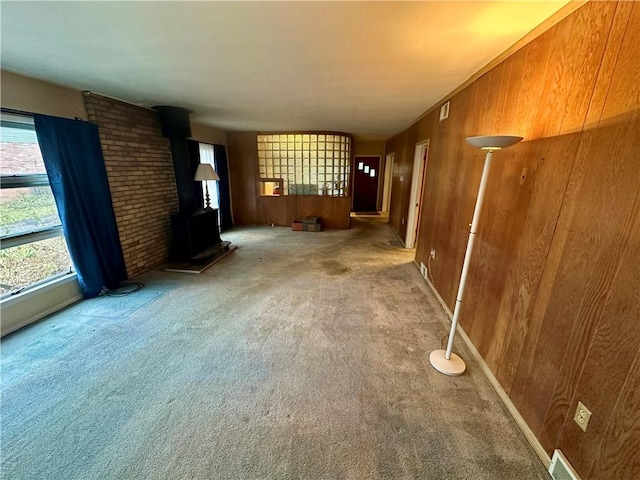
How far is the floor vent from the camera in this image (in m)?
1.13

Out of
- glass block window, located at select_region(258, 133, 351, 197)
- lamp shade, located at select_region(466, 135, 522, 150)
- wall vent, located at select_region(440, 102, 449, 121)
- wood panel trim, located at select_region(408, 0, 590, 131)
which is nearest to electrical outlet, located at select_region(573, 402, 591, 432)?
lamp shade, located at select_region(466, 135, 522, 150)

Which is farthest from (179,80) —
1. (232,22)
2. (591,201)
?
(591,201)

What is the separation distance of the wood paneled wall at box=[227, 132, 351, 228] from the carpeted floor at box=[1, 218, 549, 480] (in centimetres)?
358

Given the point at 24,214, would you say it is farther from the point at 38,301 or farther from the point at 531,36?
the point at 531,36

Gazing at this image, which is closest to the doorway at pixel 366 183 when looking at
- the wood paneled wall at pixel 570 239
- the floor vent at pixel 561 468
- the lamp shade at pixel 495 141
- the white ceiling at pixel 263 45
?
the white ceiling at pixel 263 45

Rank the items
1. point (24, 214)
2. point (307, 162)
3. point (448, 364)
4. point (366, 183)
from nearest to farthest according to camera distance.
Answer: point (448, 364), point (24, 214), point (307, 162), point (366, 183)

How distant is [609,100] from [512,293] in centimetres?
107

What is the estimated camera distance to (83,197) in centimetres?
268

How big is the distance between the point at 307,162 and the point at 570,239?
18.1 ft

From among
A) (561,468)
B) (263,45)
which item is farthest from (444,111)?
(561,468)

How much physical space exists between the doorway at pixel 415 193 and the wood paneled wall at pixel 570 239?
2.22 meters

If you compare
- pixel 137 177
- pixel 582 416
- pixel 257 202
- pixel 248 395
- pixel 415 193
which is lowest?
pixel 248 395

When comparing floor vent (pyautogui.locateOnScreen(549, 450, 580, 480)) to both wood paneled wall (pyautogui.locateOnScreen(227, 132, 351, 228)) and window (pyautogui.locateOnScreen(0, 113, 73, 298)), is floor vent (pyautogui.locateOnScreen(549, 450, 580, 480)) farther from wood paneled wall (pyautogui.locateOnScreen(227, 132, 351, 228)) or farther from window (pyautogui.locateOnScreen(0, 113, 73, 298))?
wood paneled wall (pyautogui.locateOnScreen(227, 132, 351, 228))

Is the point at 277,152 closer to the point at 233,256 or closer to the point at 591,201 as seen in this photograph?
the point at 233,256
